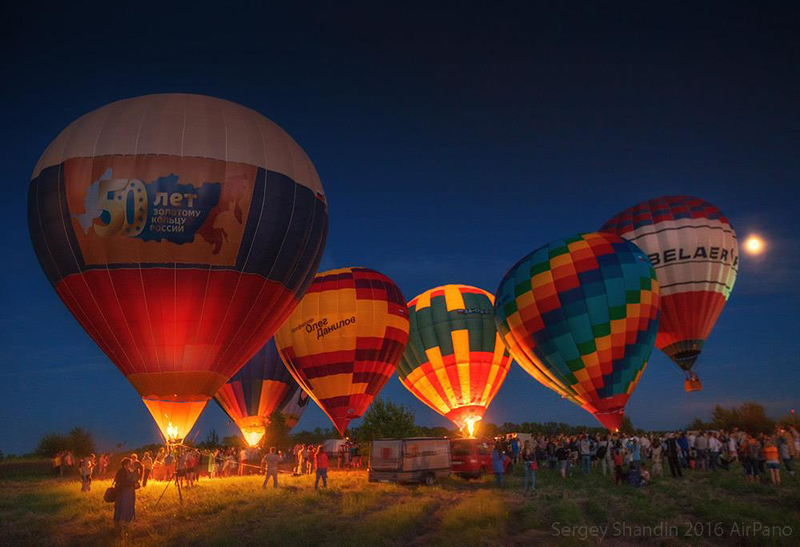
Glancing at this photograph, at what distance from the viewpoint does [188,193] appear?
15.5 m

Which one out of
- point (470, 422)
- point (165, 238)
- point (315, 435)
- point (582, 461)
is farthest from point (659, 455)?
point (315, 435)

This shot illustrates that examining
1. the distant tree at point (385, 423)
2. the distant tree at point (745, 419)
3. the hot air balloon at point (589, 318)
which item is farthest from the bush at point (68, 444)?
the distant tree at point (745, 419)

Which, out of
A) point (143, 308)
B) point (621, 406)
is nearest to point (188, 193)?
point (143, 308)

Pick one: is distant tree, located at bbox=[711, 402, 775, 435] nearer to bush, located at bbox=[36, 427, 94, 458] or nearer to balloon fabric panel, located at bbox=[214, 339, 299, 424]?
balloon fabric panel, located at bbox=[214, 339, 299, 424]

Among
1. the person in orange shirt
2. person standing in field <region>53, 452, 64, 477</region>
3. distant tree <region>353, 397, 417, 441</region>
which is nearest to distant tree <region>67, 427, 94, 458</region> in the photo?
person standing in field <region>53, 452, 64, 477</region>

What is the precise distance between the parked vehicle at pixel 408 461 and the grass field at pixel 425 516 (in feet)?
2.44

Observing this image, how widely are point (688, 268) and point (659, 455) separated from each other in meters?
11.3

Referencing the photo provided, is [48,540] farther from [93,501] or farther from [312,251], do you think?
[312,251]

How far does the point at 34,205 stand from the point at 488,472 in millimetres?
18568

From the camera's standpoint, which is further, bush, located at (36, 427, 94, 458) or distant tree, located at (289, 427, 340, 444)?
distant tree, located at (289, 427, 340, 444)

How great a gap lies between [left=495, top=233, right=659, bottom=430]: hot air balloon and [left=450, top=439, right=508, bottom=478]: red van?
469cm

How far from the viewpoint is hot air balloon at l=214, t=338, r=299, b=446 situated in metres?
34.5

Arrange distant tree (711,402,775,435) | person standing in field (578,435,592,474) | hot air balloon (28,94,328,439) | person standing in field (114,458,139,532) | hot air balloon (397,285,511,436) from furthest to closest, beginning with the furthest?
1. distant tree (711,402,775,435)
2. hot air balloon (397,285,511,436)
3. person standing in field (578,435,592,474)
4. hot air balloon (28,94,328,439)
5. person standing in field (114,458,139,532)

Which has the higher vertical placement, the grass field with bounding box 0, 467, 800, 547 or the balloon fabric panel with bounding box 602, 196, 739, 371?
the balloon fabric panel with bounding box 602, 196, 739, 371
